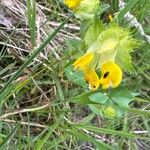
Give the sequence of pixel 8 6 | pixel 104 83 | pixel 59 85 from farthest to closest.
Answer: pixel 8 6, pixel 59 85, pixel 104 83

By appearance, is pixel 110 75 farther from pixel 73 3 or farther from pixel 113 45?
pixel 73 3

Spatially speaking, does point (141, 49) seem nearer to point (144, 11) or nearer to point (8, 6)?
point (144, 11)

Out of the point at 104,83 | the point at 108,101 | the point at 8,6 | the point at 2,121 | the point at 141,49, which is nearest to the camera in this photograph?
the point at 104,83

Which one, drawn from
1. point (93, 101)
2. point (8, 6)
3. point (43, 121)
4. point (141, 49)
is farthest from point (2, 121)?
point (141, 49)

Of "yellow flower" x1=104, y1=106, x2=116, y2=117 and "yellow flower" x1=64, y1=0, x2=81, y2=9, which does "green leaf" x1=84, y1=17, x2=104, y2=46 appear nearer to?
"yellow flower" x1=64, y1=0, x2=81, y2=9

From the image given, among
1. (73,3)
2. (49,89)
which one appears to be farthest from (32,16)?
(49,89)

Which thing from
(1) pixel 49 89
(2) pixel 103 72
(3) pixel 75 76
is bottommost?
(1) pixel 49 89

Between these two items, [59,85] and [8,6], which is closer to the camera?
[59,85]
